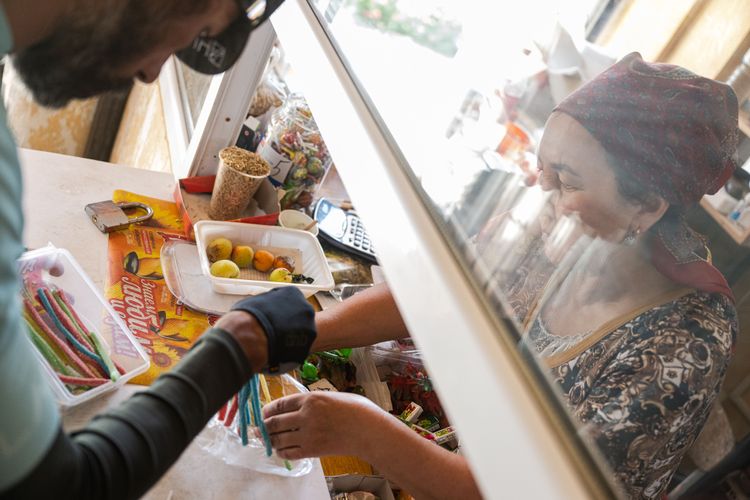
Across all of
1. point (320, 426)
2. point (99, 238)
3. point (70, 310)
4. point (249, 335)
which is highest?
point (249, 335)

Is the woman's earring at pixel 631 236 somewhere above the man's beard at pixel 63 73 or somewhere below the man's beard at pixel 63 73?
above

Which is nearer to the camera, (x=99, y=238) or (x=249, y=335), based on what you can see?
(x=249, y=335)

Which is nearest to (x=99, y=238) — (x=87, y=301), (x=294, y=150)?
(x=87, y=301)

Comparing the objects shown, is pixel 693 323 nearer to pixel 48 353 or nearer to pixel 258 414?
pixel 258 414

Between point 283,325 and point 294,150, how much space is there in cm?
103

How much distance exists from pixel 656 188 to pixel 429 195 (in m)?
0.32

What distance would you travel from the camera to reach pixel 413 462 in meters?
0.99

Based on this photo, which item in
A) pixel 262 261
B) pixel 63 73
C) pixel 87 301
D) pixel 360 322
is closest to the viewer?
pixel 63 73

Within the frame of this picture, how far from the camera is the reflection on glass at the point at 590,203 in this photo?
0.67m

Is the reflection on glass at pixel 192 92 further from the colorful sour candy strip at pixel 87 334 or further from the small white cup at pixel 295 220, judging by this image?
the colorful sour candy strip at pixel 87 334

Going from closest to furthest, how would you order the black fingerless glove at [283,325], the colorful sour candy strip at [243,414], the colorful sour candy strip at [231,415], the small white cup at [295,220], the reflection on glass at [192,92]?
1. the black fingerless glove at [283,325]
2. the colorful sour candy strip at [243,414]
3. the colorful sour candy strip at [231,415]
4. the small white cup at [295,220]
5. the reflection on glass at [192,92]

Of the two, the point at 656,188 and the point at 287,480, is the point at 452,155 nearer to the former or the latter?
the point at 656,188

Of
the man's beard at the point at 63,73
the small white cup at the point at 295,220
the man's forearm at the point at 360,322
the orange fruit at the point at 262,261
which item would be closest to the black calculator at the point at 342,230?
the small white cup at the point at 295,220

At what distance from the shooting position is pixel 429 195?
2.38ft
